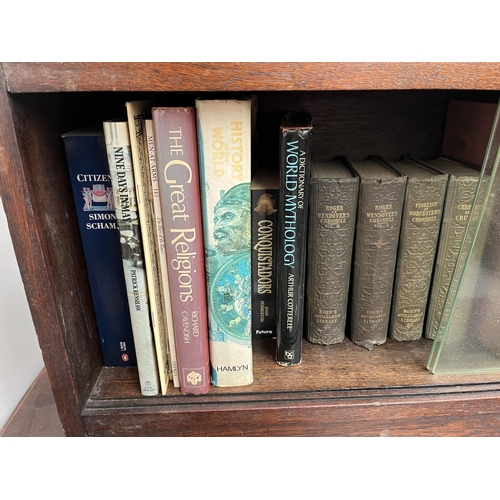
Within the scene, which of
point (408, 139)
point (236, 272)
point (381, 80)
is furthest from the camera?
point (408, 139)

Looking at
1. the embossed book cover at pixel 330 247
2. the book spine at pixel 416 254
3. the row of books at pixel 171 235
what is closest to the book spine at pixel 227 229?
the row of books at pixel 171 235

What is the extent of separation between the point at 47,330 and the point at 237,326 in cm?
24

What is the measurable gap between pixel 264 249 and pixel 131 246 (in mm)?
203

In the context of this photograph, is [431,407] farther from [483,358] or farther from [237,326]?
[237,326]

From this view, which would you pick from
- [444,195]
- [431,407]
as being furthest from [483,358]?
[444,195]

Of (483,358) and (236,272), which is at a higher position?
(236,272)

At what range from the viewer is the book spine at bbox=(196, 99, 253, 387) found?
0.48 meters

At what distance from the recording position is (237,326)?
58 cm

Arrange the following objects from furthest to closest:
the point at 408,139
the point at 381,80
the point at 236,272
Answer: the point at 408,139, the point at 236,272, the point at 381,80

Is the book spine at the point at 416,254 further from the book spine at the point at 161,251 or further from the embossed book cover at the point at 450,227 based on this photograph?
the book spine at the point at 161,251

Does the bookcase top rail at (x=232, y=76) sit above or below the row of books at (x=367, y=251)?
above

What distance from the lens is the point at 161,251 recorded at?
1.76 feet

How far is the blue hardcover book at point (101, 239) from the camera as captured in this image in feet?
1.77

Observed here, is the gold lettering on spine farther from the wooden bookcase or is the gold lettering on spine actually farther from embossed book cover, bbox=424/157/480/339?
embossed book cover, bbox=424/157/480/339
